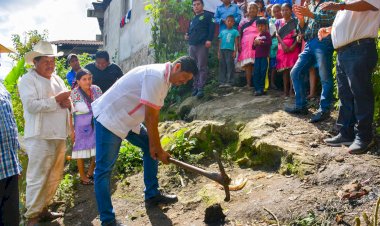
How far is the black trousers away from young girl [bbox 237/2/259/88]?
5.08 metres

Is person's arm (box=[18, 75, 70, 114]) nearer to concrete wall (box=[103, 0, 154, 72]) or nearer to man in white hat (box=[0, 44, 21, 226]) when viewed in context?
man in white hat (box=[0, 44, 21, 226])

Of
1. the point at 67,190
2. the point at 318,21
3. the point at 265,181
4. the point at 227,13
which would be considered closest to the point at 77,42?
the point at 227,13

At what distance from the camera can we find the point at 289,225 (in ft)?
10.2

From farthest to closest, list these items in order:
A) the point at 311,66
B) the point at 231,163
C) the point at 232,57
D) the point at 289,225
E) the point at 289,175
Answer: the point at 232,57 → the point at 311,66 → the point at 231,163 → the point at 289,175 → the point at 289,225

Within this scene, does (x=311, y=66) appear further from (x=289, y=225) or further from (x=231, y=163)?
(x=289, y=225)

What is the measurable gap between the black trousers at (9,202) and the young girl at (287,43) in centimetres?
480

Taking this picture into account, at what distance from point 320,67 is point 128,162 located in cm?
303

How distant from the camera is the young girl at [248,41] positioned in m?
6.98

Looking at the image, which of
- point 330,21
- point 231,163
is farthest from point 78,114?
point 330,21

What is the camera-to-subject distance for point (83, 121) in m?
5.28

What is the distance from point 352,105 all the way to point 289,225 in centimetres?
179

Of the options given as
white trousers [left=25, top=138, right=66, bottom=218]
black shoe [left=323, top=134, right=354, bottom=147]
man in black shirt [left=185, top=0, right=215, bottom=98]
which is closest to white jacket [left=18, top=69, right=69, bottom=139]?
white trousers [left=25, top=138, right=66, bottom=218]

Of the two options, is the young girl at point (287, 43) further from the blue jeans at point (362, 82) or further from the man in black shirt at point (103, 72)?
the man in black shirt at point (103, 72)

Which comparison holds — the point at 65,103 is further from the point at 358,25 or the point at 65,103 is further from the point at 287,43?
the point at 287,43
